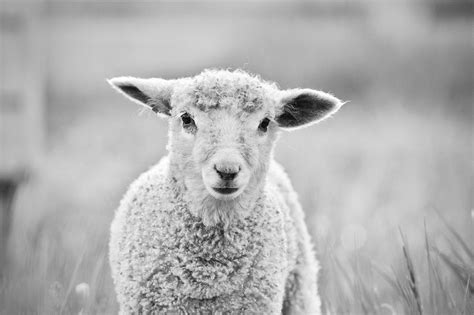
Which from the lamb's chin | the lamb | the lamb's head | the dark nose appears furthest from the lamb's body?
the dark nose

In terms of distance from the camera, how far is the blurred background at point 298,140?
414 cm

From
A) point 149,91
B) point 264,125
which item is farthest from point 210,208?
point 149,91

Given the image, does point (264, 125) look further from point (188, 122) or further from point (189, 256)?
point (189, 256)

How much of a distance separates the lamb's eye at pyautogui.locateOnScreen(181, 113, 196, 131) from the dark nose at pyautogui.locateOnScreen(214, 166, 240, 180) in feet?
1.28

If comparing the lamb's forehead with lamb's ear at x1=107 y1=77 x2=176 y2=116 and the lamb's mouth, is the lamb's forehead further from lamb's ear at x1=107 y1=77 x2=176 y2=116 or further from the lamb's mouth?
the lamb's mouth

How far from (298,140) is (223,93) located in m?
7.24

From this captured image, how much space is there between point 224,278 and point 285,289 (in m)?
0.75

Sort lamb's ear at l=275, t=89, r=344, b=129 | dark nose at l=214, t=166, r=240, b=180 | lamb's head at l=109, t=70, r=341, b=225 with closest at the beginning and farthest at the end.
→ 1. dark nose at l=214, t=166, r=240, b=180
2. lamb's head at l=109, t=70, r=341, b=225
3. lamb's ear at l=275, t=89, r=344, b=129

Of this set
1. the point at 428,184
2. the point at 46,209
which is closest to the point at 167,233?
the point at 46,209

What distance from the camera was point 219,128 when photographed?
3.31m

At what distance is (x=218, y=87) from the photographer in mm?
3416

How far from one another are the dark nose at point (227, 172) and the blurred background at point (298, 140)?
0.85 m

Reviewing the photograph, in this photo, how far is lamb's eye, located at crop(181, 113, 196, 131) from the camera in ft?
11.3

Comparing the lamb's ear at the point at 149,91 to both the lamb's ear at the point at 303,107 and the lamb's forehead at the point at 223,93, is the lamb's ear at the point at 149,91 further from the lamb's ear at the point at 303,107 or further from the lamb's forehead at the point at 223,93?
the lamb's ear at the point at 303,107
